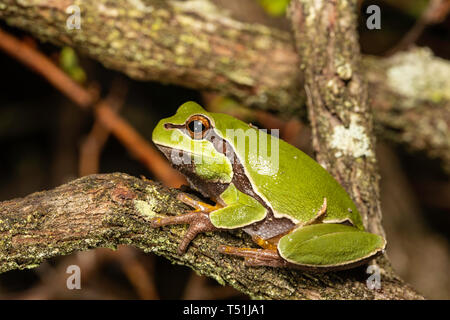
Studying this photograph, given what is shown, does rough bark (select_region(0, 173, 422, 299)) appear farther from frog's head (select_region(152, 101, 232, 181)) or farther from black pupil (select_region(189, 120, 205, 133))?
black pupil (select_region(189, 120, 205, 133))

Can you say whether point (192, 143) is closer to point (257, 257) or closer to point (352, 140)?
point (257, 257)

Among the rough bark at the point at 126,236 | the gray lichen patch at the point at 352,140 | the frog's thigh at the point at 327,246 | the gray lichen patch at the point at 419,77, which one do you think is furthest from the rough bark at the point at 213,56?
the frog's thigh at the point at 327,246

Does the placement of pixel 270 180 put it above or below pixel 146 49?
below

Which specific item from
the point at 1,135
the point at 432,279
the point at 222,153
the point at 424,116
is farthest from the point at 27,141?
the point at 432,279

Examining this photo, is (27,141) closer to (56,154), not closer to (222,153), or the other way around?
(56,154)
